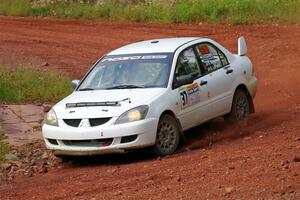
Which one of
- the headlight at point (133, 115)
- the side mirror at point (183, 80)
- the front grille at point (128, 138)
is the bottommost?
the front grille at point (128, 138)

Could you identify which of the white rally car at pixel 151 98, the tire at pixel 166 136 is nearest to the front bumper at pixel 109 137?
the white rally car at pixel 151 98

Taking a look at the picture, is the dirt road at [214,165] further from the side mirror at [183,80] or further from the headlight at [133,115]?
the side mirror at [183,80]

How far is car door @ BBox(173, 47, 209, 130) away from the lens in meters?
11.0

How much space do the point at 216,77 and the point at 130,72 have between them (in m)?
1.35

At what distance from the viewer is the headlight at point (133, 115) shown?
1011 cm

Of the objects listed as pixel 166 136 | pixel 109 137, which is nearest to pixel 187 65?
pixel 166 136

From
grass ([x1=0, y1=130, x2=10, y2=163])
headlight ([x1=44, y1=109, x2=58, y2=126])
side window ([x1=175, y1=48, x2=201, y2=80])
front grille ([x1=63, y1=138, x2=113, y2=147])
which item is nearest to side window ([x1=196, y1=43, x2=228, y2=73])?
side window ([x1=175, y1=48, x2=201, y2=80])

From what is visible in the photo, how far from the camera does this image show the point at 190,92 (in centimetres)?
1112

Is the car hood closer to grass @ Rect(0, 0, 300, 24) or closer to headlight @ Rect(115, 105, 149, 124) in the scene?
headlight @ Rect(115, 105, 149, 124)

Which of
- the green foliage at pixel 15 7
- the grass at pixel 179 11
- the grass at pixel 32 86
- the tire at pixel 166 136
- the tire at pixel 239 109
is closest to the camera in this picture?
the tire at pixel 166 136

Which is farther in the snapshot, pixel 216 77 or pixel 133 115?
pixel 216 77

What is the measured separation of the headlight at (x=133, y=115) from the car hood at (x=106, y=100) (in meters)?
0.05

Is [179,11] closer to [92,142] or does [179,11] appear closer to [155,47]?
[155,47]

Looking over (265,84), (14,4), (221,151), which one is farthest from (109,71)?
(14,4)
